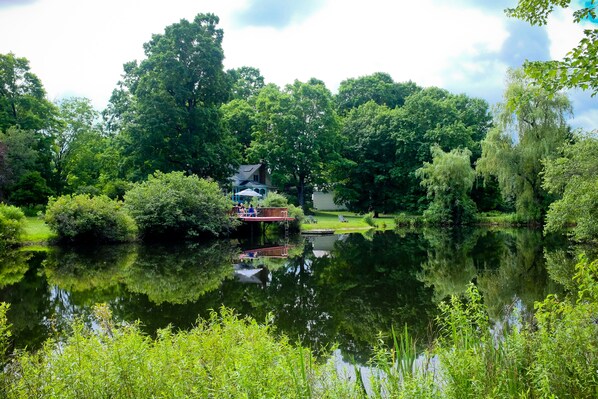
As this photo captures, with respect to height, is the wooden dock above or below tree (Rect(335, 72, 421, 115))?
below

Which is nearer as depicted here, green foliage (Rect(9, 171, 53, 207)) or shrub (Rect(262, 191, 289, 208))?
green foliage (Rect(9, 171, 53, 207))

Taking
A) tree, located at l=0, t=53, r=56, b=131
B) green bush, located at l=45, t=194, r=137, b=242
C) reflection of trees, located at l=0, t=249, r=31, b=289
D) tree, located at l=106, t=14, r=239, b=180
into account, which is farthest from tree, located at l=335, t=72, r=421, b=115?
reflection of trees, located at l=0, t=249, r=31, b=289

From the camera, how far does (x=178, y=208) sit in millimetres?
25453

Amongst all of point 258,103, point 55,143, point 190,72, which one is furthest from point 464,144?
point 55,143

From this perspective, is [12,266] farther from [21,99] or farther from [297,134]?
[297,134]

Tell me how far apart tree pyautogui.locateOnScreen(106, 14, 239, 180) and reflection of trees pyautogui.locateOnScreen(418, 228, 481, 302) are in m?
19.1

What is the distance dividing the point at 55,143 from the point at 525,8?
4405cm

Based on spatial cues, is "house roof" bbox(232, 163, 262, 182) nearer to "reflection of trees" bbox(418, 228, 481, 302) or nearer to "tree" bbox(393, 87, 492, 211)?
"tree" bbox(393, 87, 492, 211)

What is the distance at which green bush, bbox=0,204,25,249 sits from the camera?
1942cm

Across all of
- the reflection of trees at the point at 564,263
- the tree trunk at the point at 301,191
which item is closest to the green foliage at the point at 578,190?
the reflection of trees at the point at 564,263

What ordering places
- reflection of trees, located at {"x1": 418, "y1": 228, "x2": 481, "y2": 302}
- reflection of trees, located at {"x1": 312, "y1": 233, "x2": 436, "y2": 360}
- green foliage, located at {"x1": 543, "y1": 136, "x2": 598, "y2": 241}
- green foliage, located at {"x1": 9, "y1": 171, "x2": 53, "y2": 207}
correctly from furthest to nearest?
green foliage, located at {"x1": 9, "y1": 171, "x2": 53, "y2": 207} < green foliage, located at {"x1": 543, "y1": 136, "x2": 598, "y2": 241} < reflection of trees, located at {"x1": 418, "y1": 228, "x2": 481, "y2": 302} < reflection of trees, located at {"x1": 312, "y1": 233, "x2": 436, "y2": 360}

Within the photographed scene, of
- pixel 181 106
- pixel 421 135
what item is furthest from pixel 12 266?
pixel 421 135

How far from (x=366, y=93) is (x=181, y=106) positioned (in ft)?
103

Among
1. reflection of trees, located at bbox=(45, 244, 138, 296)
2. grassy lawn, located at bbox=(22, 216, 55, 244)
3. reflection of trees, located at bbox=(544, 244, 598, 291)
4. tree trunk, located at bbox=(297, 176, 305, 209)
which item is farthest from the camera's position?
tree trunk, located at bbox=(297, 176, 305, 209)
